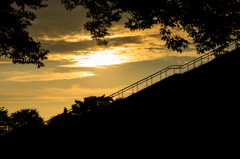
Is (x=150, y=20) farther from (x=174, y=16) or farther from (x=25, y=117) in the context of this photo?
(x=25, y=117)

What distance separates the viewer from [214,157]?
786cm

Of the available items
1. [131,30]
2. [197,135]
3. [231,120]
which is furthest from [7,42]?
[231,120]

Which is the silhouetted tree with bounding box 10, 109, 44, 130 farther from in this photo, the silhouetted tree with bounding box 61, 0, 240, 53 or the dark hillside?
the silhouetted tree with bounding box 61, 0, 240, 53

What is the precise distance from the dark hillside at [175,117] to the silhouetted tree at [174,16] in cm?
253

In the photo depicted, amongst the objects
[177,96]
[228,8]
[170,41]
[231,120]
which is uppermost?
[228,8]

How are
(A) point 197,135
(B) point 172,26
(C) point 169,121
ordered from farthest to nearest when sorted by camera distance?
(B) point 172,26 → (C) point 169,121 → (A) point 197,135

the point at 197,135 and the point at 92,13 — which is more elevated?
the point at 92,13

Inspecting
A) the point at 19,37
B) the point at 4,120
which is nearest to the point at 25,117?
the point at 4,120

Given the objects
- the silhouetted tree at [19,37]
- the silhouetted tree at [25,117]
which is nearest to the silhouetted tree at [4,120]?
the silhouetted tree at [25,117]

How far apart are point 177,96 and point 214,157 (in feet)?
19.8

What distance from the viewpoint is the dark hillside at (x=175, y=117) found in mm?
9688

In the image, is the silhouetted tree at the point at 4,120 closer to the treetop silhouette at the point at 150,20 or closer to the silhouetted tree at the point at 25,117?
the silhouetted tree at the point at 25,117

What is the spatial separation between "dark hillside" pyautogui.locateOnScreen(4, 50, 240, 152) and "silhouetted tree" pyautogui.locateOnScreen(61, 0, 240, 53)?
8.29 feet

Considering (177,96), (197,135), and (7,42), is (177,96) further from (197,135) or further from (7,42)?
(7,42)
